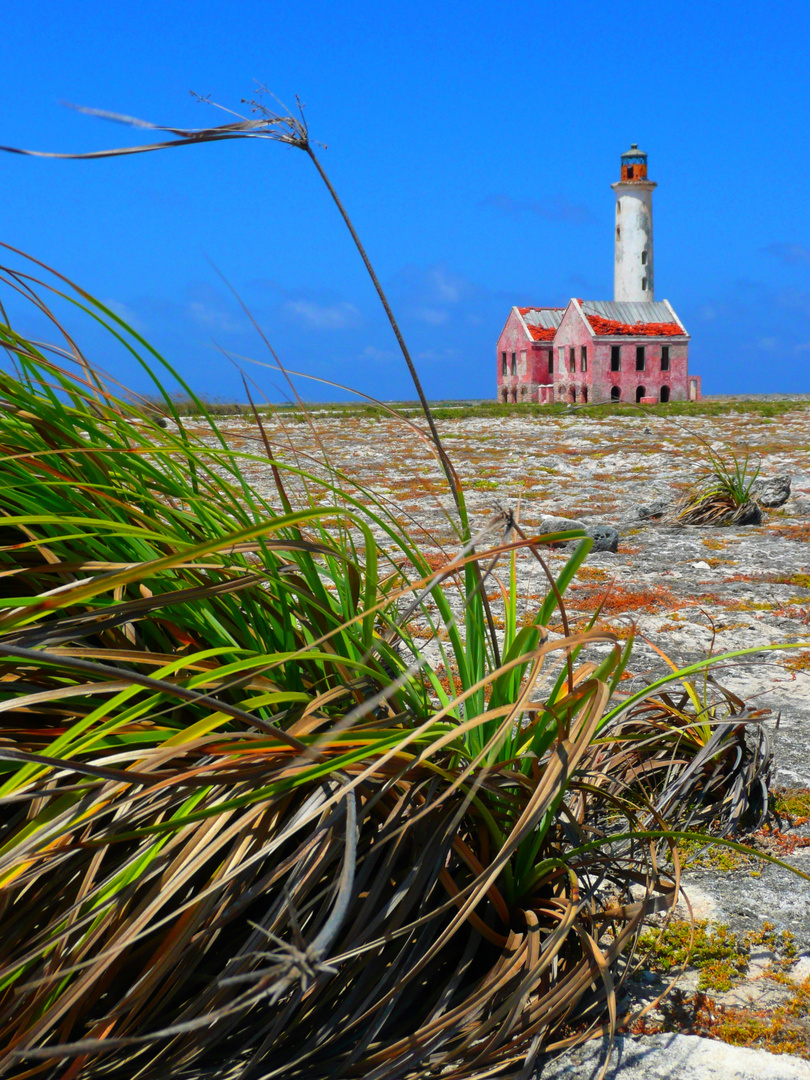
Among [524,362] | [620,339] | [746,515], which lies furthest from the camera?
[524,362]

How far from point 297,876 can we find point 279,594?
1.77ft

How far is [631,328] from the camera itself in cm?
3275

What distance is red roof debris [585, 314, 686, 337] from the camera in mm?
32188

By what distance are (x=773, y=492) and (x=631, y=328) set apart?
26.9 m

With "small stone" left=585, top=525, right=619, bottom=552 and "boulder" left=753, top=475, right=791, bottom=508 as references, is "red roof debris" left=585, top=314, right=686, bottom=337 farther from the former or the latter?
"small stone" left=585, top=525, right=619, bottom=552

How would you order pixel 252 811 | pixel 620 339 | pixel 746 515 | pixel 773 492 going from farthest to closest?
pixel 620 339, pixel 773 492, pixel 746 515, pixel 252 811

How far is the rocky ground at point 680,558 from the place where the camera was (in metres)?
1.86

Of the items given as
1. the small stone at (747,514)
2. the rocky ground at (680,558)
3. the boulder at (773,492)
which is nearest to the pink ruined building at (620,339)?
the rocky ground at (680,558)

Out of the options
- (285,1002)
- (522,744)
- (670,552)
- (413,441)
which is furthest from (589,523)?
(413,441)

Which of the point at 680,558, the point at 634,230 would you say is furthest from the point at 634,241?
the point at 680,558

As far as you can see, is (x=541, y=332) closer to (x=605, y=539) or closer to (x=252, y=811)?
(x=605, y=539)

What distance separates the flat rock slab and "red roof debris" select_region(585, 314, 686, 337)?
3226 cm

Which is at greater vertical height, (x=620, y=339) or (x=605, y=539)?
(x=620, y=339)

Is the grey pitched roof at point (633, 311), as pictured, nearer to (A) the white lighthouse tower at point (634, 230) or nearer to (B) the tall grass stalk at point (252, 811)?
(A) the white lighthouse tower at point (634, 230)
